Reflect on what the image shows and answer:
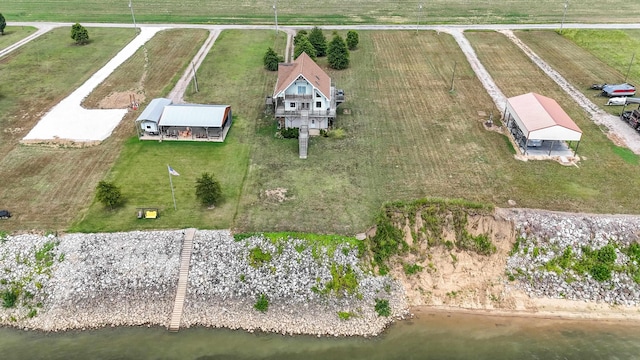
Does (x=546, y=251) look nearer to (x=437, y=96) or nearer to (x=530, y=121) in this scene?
(x=530, y=121)

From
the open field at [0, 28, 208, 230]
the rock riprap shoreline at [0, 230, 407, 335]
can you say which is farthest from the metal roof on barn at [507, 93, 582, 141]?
the open field at [0, 28, 208, 230]

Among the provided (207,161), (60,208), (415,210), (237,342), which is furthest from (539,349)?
(60,208)

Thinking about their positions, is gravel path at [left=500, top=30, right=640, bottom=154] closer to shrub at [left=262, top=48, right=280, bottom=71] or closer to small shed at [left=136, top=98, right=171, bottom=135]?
shrub at [left=262, top=48, right=280, bottom=71]

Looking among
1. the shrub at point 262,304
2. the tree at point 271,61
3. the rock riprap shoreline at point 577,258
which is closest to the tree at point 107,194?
the shrub at point 262,304

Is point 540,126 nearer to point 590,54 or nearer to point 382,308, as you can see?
point 382,308

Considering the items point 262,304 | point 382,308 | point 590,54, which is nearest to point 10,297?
point 262,304

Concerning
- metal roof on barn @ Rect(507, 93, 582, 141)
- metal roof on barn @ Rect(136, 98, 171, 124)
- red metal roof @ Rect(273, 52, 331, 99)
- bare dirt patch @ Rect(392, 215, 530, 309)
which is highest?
red metal roof @ Rect(273, 52, 331, 99)
